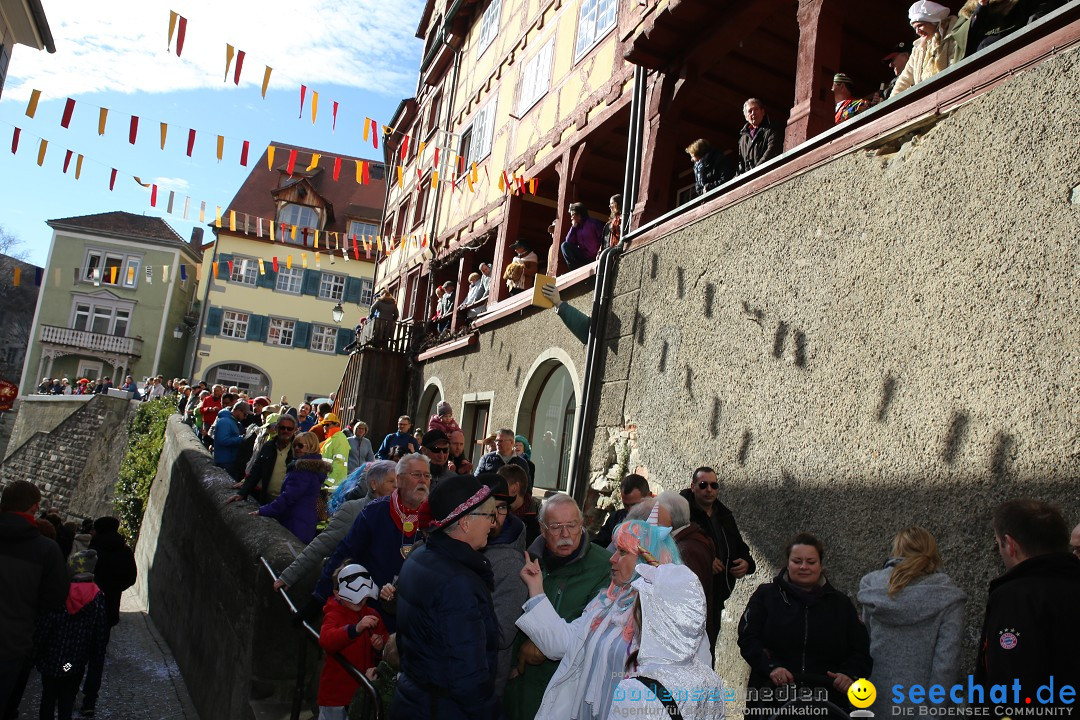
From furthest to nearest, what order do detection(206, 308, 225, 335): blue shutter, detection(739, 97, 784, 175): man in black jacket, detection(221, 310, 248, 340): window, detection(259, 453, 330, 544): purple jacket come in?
detection(221, 310, 248, 340): window, detection(206, 308, 225, 335): blue shutter, detection(739, 97, 784, 175): man in black jacket, detection(259, 453, 330, 544): purple jacket

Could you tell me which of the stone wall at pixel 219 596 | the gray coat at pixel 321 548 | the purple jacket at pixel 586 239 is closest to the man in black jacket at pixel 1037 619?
the gray coat at pixel 321 548

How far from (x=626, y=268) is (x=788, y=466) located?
3532mm

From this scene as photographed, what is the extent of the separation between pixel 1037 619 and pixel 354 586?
2583 mm

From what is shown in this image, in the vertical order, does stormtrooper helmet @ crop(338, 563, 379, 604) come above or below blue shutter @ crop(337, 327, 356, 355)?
below

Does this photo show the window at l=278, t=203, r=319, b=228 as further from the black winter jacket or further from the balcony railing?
the black winter jacket

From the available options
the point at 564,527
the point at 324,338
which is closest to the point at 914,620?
the point at 564,527

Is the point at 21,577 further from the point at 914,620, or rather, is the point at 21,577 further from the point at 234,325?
the point at 234,325

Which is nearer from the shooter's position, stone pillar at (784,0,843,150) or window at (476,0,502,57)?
stone pillar at (784,0,843,150)

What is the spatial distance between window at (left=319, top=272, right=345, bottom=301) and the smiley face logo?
107ft

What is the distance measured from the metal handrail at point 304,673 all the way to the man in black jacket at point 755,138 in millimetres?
5113

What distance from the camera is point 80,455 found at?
22328mm

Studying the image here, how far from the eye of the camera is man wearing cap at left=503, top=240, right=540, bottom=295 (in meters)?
11.4

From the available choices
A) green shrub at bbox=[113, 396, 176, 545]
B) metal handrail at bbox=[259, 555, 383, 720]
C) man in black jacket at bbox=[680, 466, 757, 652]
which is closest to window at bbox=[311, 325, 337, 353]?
green shrub at bbox=[113, 396, 176, 545]

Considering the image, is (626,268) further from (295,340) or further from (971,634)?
(295,340)
